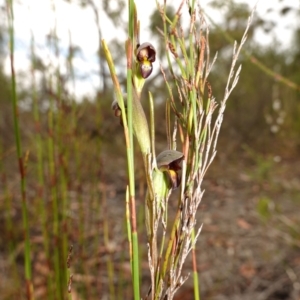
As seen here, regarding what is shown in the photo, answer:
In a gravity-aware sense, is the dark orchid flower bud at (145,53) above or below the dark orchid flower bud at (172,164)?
above

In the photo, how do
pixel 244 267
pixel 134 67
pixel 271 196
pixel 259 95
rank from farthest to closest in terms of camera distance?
pixel 259 95
pixel 271 196
pixel 244 267
pixel 134 67

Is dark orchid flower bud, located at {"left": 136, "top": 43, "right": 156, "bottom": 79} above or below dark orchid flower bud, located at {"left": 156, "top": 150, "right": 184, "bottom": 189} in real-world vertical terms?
above

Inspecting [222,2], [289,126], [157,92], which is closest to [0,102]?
[157,92]

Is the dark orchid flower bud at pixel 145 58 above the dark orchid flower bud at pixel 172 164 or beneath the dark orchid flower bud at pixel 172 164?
above

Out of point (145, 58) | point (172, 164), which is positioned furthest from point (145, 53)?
point (172, 164)

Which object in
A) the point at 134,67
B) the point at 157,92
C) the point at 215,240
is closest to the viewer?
the point at 134,67

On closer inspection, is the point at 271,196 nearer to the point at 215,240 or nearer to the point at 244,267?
the point at 215,240

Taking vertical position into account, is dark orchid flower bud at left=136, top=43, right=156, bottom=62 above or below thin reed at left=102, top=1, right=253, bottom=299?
above

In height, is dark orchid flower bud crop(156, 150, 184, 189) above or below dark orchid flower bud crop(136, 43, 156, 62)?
below
